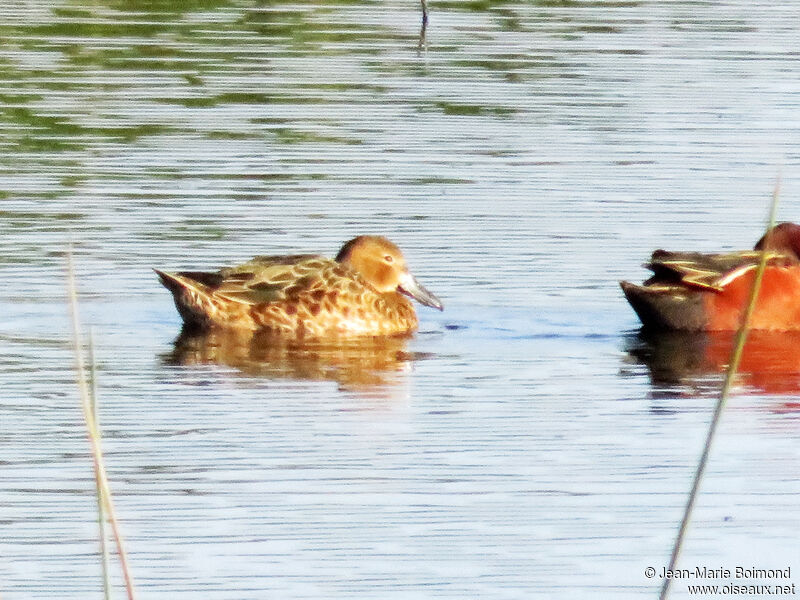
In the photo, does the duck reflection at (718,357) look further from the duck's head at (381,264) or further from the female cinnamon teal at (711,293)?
the duck's head at (381,264)

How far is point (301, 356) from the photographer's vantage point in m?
10.7

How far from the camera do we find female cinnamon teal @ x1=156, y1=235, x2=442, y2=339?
438 inches

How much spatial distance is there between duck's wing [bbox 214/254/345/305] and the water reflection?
21 cm

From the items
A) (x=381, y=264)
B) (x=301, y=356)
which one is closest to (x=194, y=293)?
(x=301, y=356)

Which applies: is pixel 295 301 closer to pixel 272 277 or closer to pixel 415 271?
pixel 272 277

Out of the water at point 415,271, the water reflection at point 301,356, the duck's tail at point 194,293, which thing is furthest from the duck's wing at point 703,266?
the duck's tail at point 194,293

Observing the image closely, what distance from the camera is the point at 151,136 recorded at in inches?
613

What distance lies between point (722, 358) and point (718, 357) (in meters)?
0.07

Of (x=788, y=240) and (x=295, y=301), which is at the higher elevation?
(x=788, y=240)

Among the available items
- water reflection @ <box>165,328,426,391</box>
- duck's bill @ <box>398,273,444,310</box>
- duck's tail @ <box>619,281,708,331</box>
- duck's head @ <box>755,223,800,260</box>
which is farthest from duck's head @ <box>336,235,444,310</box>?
duck's head @ <box>755,223,800,260</box>

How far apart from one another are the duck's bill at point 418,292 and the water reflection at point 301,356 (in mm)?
276

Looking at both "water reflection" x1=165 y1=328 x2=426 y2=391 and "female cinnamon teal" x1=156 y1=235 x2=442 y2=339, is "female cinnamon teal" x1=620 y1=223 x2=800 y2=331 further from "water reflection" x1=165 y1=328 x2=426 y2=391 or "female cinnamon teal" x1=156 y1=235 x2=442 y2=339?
"water reflection" x1=165 y1=328 x2=426 y2=391

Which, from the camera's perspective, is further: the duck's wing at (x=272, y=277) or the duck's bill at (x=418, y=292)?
the duck's bill at (x=418, y=292)

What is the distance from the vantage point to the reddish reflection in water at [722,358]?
10.1 m
